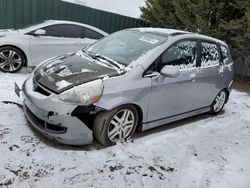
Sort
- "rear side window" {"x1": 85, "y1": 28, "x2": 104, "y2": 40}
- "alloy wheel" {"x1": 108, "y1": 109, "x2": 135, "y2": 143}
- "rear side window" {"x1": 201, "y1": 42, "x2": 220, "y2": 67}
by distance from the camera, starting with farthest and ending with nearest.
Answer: "rear side window" {"x1": 85, "y1": 28, "x2": 104, "y2": 40} < "rear side window" {"x1": 201, "y1": 42, "x2": 220, "y2": 67} < "alloy wheel" {"x1": 108, "y1": 109, "x2": 135, "y2": 143}

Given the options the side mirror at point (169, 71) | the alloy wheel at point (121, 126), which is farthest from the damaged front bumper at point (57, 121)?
the side mirror at point (169, 71)

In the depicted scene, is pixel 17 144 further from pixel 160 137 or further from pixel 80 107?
pixel 160 137

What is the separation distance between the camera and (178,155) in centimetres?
403

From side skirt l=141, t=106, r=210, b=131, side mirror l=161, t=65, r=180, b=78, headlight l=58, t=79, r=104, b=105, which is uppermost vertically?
side mirror l=161, t=65, r=180, b=78

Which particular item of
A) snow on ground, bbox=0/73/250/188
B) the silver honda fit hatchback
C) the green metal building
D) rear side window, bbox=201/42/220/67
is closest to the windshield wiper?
the silver honda fit hatchback

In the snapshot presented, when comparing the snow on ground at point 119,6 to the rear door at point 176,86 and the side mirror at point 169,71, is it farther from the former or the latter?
the side mirror at point 169,71

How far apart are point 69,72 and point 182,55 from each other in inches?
73.0

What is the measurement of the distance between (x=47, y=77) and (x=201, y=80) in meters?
2.59

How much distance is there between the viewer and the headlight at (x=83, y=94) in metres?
3.52

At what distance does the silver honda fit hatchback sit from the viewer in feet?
11.8

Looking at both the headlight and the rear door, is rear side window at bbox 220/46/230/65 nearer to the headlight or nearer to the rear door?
the rear door

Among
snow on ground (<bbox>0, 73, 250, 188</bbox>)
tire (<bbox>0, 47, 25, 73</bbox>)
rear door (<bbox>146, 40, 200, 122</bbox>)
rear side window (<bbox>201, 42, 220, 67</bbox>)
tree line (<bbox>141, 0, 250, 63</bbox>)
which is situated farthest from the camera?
tree line (<bbox>141, 0, 250, 63</bbox>)

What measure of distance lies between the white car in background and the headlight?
12.8 ft

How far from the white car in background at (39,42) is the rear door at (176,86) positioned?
376cm
